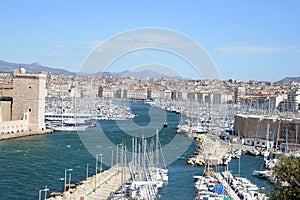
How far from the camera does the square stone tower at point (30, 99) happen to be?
57.1ft

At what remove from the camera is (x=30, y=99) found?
57.5 ft

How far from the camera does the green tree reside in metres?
4.36

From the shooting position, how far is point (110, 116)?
2617 centimetres

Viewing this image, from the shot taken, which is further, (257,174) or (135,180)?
(257,174)

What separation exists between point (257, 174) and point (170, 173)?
189 cm

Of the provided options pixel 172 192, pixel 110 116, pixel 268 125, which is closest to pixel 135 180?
pixel 172 192

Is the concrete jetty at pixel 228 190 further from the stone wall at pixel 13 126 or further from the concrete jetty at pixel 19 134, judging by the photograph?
the stone wall at pixel 13 126

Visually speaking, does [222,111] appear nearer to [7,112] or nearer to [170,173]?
[7,112]

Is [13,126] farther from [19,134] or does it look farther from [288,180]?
[288,180]

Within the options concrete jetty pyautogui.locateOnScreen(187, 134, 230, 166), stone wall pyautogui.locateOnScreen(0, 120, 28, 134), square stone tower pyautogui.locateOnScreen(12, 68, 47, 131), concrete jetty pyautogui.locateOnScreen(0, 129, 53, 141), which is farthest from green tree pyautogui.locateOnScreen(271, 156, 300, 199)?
square stone tower pyautogui.locateOnScreen(12, 68, 47, 131)

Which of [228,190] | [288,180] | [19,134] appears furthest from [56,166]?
[288,180]

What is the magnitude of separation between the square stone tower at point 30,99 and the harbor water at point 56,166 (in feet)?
4.12

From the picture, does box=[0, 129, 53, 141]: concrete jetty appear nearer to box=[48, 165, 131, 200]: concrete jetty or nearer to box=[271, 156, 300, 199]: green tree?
box=[48, 165, 131, 200]: concrete jetty

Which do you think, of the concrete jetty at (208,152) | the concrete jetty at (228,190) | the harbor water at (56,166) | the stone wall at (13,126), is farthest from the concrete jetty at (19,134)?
the concrete jetty at (228,190)
